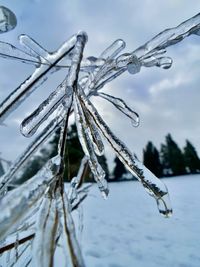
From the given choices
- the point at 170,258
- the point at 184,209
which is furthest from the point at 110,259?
the point at 184,209

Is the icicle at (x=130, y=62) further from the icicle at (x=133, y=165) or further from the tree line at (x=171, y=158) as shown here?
the tree line at (x=171, y=158)

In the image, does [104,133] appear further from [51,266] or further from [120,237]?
[120,237]

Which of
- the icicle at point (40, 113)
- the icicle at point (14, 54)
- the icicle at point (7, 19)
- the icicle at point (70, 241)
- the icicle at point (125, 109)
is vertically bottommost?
the icicle at point (70, 241)

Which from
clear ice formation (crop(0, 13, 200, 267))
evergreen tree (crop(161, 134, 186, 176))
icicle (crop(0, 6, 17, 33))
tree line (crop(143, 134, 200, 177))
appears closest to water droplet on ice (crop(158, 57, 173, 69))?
clear ice formation (crop(0, 13, 200, 267))

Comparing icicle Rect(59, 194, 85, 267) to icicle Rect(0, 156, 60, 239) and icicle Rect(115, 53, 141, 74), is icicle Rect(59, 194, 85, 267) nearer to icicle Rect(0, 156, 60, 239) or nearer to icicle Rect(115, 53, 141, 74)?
icicle Rect(0, 156, 60, 239)

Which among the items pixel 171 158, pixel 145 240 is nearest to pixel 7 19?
pixel 145 240

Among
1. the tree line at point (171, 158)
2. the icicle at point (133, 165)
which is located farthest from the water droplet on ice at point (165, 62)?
the tree line at point (171, 158)
